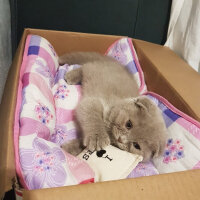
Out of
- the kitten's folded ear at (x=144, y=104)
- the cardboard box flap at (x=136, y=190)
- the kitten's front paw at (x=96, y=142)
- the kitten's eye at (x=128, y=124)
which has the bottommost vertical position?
the kitten's front paw at (x=96, y=142)

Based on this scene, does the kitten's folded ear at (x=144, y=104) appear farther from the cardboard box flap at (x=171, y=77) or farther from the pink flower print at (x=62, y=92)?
the pink flower print at (x=62, y=92)

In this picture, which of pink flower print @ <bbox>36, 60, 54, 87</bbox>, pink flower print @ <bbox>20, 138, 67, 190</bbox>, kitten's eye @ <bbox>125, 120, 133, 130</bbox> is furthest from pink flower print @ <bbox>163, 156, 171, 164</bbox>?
pink flower print @ <bbox>36, 60, 54, 87</bbox>

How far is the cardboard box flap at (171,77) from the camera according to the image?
1232mm

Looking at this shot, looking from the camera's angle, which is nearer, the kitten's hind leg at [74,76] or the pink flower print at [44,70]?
the pink flower print at [44,70]

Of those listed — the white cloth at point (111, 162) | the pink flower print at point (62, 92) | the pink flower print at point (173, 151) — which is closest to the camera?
the white cloth at point (111, 162)

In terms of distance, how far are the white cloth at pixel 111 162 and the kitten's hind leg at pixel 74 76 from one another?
0.62m

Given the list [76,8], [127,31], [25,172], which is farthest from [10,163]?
[127,31]

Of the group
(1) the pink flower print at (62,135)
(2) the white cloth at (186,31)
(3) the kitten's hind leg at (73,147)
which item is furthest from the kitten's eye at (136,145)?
(2) the white cloth at (186,31)

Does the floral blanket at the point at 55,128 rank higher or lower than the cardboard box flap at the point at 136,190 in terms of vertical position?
lower

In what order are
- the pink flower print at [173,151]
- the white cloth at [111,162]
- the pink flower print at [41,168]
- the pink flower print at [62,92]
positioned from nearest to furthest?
the pink flower print at [41,168], the white cloth at [111,162], the pink flower print at [173,151], the pink flower print at [62,92]

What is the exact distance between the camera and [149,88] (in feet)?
5.34

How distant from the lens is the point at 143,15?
193 centimetres

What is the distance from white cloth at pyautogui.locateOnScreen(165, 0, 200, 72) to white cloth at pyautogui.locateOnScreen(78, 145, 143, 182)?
0.88 meters

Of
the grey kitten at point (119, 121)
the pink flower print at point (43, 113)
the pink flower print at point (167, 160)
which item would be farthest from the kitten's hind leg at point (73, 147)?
the pink flower print at point (167, 160)
